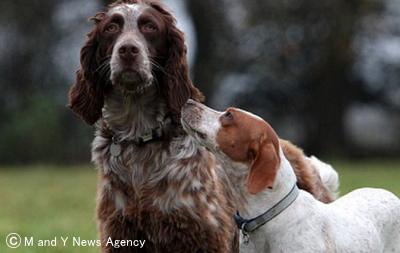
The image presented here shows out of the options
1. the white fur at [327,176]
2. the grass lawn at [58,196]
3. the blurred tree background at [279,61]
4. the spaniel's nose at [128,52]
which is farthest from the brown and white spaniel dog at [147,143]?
the blurred tree background at [279,61]

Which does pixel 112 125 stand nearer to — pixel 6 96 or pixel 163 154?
pixel 163 154

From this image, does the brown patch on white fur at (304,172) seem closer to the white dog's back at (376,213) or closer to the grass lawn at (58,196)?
the white dog's back at (376,213)

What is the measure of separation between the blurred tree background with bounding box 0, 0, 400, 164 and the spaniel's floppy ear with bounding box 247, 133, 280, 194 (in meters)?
16.4

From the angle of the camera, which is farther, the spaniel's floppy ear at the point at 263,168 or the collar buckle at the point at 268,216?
the collar buckle at the point at 268,216

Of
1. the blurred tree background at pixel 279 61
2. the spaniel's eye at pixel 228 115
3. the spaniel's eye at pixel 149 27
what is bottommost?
the spaniel's eye at pixel 228 115

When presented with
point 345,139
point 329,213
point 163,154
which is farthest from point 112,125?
point 345,139

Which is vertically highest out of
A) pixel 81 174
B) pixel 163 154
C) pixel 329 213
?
pixel 81 174

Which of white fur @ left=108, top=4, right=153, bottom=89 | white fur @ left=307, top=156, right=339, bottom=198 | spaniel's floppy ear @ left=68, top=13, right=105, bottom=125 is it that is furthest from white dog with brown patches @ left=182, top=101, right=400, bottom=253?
white fur @ left=307, top=156, right=339, bottom=198

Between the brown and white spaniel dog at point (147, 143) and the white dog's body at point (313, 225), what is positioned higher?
the brown and white spaniel dog at point (147, 143)

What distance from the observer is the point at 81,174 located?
19.2 metres

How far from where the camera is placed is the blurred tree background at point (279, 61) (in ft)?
75.0

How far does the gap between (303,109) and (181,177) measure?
17.5 meters

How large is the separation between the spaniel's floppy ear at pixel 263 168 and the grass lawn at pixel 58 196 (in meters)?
2.94

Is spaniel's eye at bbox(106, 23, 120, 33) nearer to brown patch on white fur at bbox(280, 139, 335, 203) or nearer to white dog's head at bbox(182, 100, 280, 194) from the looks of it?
white dog's head at bbox(182, 100, 280, 194)
